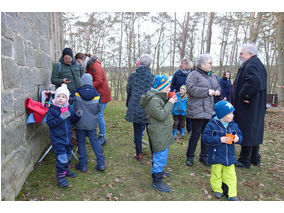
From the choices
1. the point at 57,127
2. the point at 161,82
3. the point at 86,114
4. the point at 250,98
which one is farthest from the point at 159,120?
the point at 250,98

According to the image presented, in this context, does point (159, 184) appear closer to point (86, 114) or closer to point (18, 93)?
point (86, 114)

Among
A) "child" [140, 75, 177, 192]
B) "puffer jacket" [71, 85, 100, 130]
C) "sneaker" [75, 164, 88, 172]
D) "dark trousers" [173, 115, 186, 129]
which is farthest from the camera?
"dark trousers" [173, 115, 186, 129]

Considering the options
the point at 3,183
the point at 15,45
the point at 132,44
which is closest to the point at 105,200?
the point at 3,183

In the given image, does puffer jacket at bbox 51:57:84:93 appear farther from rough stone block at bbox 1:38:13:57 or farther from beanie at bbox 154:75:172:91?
beanie at bbox 154:75:172:91

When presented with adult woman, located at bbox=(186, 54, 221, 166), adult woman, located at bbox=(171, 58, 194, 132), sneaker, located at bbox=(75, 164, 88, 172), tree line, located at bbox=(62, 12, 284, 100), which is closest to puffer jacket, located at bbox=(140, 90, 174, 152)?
adult woman, located at bbox=(186, 54, 221, 166)

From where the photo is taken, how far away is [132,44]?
19.1 metres

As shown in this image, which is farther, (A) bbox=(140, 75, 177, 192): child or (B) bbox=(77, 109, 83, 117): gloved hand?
(B) bbox=(77, 109, 83, 117): gloved hand

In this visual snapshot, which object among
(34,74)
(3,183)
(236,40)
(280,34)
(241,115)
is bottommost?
(3,183)

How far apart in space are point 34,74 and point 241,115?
399cm

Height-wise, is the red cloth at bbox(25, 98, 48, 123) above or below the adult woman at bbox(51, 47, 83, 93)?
below

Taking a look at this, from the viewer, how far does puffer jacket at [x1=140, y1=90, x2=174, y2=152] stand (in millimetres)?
2973

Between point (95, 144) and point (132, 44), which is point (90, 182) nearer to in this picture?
point (95, 144)

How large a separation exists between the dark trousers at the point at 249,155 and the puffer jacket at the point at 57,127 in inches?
132

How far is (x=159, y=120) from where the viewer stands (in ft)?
10.00
